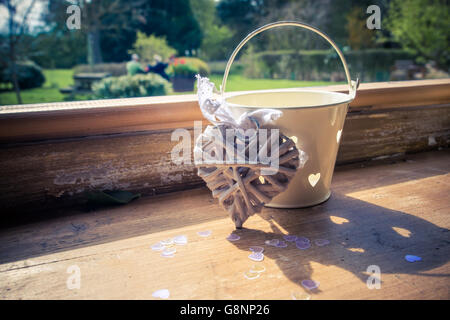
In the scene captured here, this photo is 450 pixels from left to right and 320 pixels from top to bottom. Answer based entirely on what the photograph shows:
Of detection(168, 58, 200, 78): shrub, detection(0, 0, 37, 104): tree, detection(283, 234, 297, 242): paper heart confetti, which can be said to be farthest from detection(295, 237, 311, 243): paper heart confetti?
detection(0, 0, 37, 104): tree

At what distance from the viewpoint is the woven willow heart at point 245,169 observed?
0.79 meters

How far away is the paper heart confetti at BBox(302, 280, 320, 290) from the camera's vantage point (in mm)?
650

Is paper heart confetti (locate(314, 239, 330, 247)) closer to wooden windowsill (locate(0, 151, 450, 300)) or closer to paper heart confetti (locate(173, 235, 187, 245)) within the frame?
wooden windowsill (locate(0, 151, 450, 300))

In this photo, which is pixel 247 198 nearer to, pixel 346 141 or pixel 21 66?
pixel 346 141

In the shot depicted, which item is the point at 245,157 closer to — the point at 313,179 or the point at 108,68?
the point at 313,179

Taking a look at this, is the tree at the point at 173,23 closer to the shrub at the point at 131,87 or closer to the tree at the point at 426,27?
the shrub at the point at 131,87

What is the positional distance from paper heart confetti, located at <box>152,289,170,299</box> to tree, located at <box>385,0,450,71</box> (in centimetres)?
1013

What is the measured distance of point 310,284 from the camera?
0.66m

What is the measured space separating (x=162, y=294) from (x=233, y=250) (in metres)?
0.22

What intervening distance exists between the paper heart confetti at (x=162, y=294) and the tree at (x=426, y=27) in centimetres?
1013

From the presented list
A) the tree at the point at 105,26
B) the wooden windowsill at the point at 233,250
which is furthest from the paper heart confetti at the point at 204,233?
the tree at the point at 105,26

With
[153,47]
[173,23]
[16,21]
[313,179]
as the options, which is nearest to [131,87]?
[173,23]

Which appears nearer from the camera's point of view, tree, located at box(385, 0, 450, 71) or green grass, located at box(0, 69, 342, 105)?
green grass, located at box(0, 69, 342, 105)
